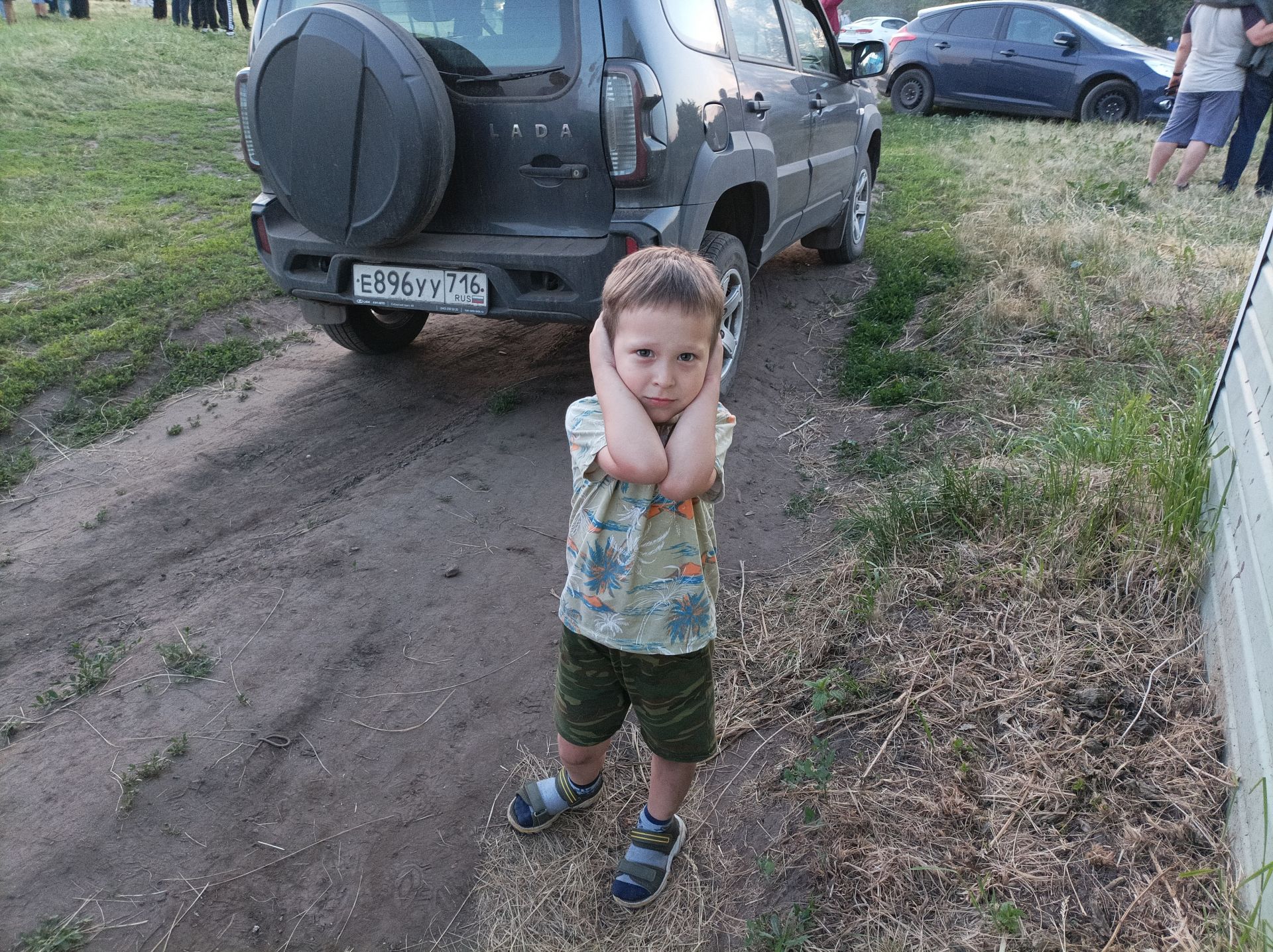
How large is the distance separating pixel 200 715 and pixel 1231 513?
9.53 ft

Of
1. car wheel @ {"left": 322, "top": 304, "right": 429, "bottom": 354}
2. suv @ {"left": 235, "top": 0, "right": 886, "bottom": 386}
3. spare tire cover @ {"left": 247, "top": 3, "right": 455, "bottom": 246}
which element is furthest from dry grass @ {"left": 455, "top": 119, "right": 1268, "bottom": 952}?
car wheel @ {"left": 322, "top": 304, "right": 429, "bottom": 354}

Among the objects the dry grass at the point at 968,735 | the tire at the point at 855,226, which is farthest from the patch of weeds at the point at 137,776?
the tire at the point at 855,226

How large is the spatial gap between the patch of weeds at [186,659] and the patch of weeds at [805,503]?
2168 mm

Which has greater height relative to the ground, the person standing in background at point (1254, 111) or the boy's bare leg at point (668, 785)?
the person standing in background at point (1254, 111)

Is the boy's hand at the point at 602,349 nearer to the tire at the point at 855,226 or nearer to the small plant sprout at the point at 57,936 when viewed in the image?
the small plant sprout at the point at 57,936

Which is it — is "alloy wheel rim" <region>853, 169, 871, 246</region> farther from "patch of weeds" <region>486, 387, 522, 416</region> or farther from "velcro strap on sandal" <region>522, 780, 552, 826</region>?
"velcro strap on sandal" <region>522, 780, 552, 826</region>

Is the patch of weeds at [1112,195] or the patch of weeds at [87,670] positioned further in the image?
the patch of weeds at [1112,195]

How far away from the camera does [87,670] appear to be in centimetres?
264

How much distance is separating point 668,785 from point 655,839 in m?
0.16

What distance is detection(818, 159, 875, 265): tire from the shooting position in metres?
6.30

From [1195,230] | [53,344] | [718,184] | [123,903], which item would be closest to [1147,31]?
[1195,230]

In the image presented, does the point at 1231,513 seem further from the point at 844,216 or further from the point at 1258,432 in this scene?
the point at 844,216

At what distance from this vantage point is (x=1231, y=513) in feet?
7.60

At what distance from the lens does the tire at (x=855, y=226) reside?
630 centimetres
